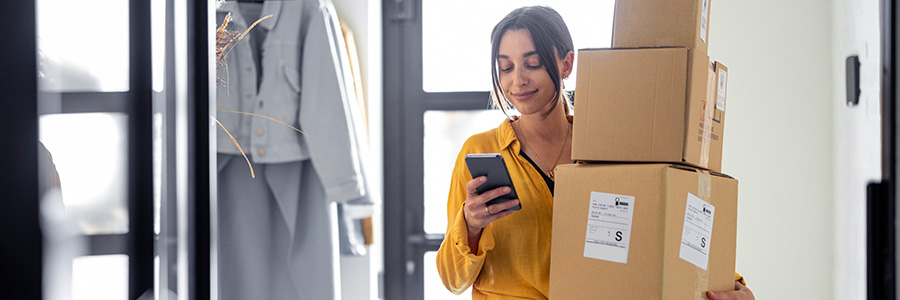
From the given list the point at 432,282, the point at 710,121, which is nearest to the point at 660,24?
the point at 710,121

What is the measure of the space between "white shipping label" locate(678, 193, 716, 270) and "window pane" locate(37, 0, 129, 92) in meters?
0.81

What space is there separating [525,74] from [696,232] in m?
0.47

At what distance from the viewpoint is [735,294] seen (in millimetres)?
1080

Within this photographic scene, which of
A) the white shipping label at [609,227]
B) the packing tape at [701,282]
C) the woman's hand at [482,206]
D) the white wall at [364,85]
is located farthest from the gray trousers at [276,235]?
the packing tape at [701,282]

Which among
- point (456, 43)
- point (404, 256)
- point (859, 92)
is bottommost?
point (404, 256)

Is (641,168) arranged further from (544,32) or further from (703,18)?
(544,32)

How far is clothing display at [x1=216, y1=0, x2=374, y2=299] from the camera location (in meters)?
1.63

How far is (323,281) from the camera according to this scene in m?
1.70

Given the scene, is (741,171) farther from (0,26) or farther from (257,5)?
(0,26)

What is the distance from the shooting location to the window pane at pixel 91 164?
434 millimetres

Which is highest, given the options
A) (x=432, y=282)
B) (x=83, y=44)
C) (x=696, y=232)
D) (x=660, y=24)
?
(x=660, y=24)

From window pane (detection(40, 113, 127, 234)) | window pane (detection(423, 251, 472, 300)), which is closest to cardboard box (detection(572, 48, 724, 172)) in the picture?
window pane (detection(40, 113, 127, 234))

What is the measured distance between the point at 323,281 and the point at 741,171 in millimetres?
1290

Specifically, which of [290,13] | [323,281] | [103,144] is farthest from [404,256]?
[103,144]
